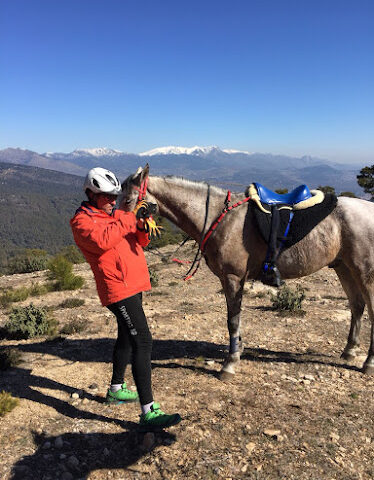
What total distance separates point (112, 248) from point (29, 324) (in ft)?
15.5

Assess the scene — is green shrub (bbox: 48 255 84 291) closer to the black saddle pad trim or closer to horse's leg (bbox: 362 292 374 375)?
the black saddle pad trim

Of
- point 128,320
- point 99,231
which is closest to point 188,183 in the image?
point 99,231

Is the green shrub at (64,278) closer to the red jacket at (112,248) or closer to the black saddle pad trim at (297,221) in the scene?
the red jacket at (112,248)

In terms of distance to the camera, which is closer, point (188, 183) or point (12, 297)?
point (188, 183)

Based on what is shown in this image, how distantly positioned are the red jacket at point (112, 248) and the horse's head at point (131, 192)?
26.2 inches

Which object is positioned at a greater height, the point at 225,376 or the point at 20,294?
the point at 225,376

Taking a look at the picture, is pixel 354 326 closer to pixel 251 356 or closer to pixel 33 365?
pixel 251 356

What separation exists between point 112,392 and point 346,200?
4.51 metres

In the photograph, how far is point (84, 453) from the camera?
11.2 feet

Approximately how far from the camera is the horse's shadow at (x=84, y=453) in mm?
3148

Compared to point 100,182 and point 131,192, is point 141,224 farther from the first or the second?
point 131,192

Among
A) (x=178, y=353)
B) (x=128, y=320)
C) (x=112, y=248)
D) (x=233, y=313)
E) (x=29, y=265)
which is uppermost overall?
(x=112, y=248)

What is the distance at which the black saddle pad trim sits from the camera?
4.70 meters

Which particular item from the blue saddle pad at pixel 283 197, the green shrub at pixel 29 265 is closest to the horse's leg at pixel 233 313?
the blue saddle pad at pixel 283 197
